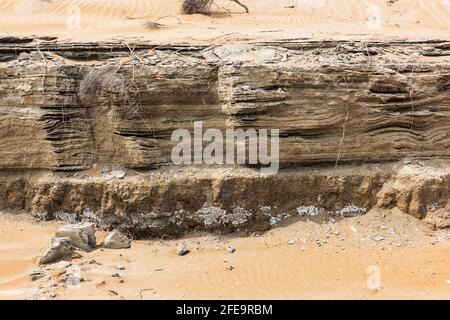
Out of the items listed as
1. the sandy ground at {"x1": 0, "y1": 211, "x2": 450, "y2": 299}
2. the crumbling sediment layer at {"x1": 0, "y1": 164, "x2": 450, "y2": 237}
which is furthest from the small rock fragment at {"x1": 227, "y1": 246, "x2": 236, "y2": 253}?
the crumbling sediment layer at {"x1": 0, "y1": 164, "x2": 450, "y2": 237}

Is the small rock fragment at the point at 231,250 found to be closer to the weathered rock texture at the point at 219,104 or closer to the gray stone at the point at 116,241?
the gray stone at the point at 116,241

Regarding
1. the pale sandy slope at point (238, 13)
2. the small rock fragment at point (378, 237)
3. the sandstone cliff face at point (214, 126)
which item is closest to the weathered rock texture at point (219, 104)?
the sandstone cliff face at point (214, 126)

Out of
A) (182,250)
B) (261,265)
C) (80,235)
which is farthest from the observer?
(182,250)

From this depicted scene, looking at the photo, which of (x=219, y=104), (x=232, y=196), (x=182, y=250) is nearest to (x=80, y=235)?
(x=182, y=250)

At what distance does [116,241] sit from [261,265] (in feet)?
4.83

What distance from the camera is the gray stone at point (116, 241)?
554cm

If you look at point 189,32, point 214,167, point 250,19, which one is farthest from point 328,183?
point 250,19

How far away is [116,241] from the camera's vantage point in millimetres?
5562

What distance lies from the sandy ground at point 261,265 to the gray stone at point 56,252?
0.37ft

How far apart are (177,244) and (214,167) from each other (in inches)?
35.8

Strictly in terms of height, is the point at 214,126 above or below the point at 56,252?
above

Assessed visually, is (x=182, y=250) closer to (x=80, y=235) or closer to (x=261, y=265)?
(x=261, y=265)

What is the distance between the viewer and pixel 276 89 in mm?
5863

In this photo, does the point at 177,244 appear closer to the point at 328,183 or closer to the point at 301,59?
the point at 328,183
